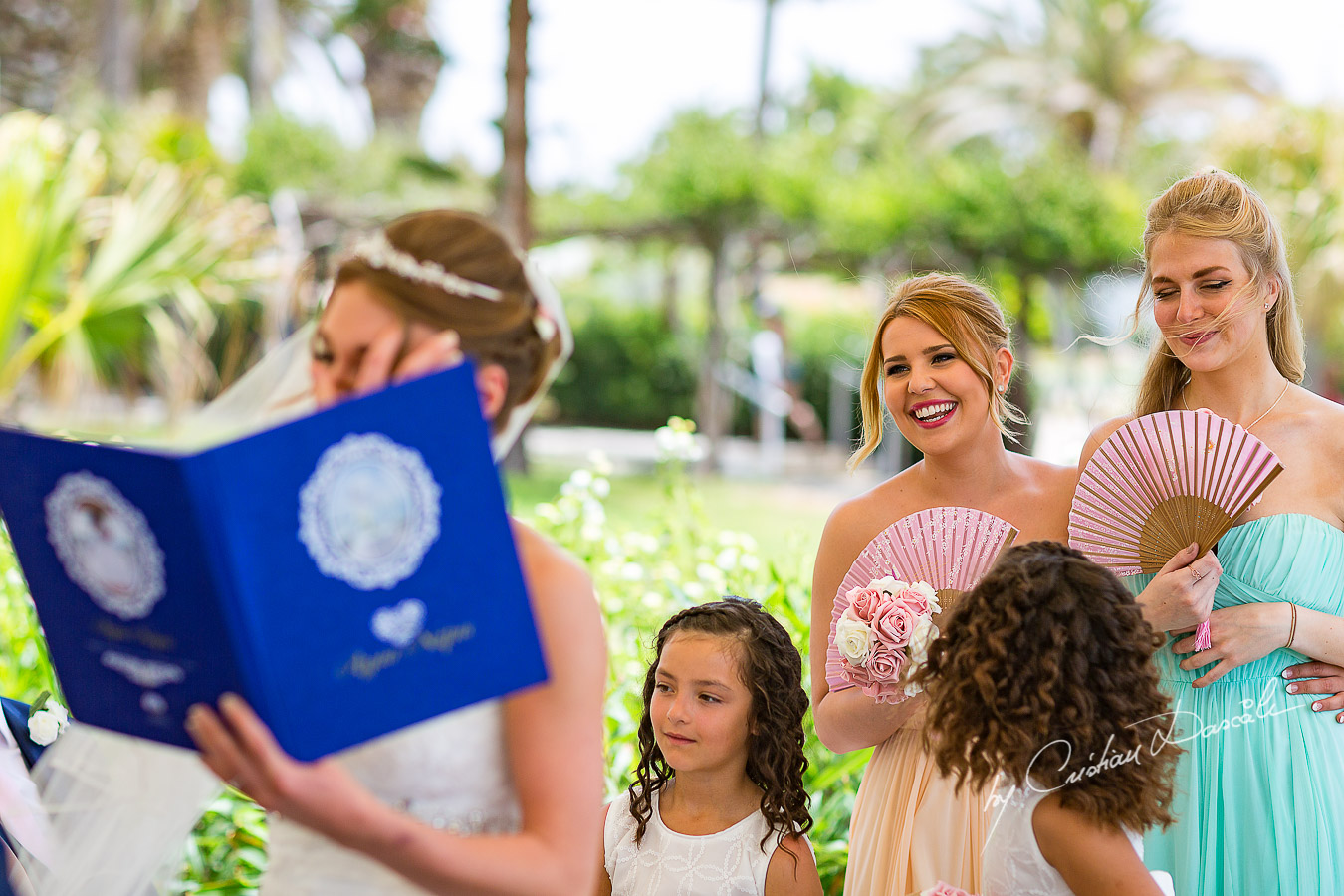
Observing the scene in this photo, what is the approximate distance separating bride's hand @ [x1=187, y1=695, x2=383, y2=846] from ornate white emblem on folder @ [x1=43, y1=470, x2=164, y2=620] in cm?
14

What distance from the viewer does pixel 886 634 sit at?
1.99m

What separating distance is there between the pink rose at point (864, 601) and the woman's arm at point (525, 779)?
2.43 feet

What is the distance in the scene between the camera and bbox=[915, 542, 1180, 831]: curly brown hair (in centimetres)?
177

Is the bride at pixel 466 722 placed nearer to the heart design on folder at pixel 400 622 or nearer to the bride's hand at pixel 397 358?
the bride's hand at pixel 397 358

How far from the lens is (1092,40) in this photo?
26.2 m

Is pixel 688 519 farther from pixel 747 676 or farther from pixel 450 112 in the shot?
pixel 450 112

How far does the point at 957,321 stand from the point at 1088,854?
3.37 feet

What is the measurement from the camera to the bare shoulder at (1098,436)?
Result: 2.39m

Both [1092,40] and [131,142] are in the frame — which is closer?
[131,142]

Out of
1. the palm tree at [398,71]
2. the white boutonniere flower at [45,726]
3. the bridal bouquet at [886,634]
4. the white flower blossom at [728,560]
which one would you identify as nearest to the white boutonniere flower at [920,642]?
the bridal bouquet at [886,634]

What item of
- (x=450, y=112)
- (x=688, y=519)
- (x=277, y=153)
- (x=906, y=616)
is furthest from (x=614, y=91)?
(x=906, y=616)

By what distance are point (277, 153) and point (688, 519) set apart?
16465 millimetres

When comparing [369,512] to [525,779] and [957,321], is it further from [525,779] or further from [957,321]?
[957,321]

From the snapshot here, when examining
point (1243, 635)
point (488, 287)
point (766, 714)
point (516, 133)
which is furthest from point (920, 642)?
point (516, 133)
